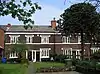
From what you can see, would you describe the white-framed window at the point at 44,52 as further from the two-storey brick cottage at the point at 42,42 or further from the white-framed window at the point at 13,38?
the white-framed window at the point at 13,38

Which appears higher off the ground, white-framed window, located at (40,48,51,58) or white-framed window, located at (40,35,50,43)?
white-framed window, located at (40,35,50,43)

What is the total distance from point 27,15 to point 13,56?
67.2 meters

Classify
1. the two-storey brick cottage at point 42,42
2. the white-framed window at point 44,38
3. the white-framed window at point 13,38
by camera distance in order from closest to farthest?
1. the white-framed window at point 13,38
2. the two-storey brick cottage at point 42,42
3. the white-framed window at point 44,38

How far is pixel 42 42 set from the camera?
85.9 meters

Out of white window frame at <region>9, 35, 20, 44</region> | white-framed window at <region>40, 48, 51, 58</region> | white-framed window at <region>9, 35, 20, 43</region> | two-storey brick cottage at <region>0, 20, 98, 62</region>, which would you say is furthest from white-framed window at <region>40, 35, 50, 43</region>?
white-framed window at <region>9, 35, 20, 43</region>

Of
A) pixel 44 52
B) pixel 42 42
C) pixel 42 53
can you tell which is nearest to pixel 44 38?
pixel 42 42

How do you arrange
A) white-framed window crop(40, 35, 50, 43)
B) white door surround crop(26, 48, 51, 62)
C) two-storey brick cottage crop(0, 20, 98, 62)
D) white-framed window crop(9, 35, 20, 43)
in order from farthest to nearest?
1. white door surround crop(26, 48, 51, 62)
2. white-framed window crop(40, 35, 50, 43)
3. two-storey brick cottage crop(0, 20, 98, 62)
4. white-framed window crop(9, 35, 20, 43)

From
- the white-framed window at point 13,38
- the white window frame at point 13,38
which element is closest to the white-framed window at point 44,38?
the white window frame at point 13,38

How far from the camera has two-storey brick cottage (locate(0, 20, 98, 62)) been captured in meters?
84.6

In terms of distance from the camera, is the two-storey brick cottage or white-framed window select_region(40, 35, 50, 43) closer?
the two-storey brick cottage

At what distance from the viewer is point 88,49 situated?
86.3 m

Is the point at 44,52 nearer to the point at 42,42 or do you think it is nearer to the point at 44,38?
the point at 42,42

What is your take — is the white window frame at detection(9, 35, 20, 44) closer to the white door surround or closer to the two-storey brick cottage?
the two-storey brick cottage

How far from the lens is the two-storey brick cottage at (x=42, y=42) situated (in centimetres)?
8462
